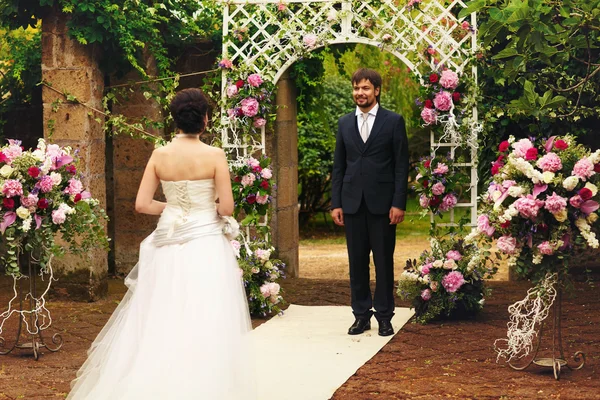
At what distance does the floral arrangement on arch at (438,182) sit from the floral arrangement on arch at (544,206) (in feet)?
6.25

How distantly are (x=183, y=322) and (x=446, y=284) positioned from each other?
3049 mm

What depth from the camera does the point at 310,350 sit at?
21.9 ft

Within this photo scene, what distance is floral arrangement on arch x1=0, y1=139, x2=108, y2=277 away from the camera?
6277mm

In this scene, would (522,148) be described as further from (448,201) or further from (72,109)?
(72,109)

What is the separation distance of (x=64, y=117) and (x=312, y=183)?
712 cm

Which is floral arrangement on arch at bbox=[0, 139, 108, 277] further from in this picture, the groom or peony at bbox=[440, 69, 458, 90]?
peony at bbox=[440, 69, 458, 90]

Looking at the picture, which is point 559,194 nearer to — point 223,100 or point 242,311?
point 242,311

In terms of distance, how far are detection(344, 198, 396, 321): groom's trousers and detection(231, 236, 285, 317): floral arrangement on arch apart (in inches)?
36.2

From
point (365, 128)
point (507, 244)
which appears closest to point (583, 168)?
point (507, 244)

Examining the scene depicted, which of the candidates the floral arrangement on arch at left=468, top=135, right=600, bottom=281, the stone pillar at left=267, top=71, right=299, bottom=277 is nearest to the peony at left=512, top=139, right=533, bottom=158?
the floral arrangement on arch at left=468, top=135, right=600, bottom=281

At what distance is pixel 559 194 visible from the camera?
5602mm

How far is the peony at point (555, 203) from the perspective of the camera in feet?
18.0

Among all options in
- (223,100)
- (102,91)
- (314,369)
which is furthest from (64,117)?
(314,369)

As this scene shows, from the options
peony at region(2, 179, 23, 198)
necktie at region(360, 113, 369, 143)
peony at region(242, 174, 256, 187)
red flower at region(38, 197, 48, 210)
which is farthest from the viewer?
peony at region(242, 174, 256, 187)
